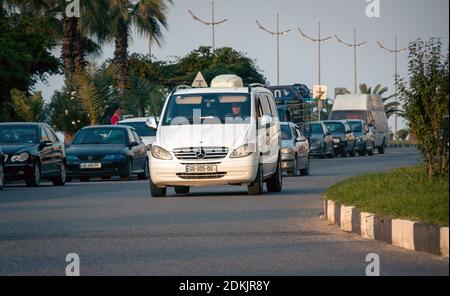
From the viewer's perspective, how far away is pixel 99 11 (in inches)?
2414

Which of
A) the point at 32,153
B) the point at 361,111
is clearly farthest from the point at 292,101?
the point at 32,153

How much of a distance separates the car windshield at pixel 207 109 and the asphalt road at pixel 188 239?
1.44 metres

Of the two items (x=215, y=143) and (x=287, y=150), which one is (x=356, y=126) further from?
(x=215, y=143)

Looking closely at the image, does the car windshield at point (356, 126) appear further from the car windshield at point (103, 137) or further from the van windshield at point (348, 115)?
the car windshield at point (103, 137)

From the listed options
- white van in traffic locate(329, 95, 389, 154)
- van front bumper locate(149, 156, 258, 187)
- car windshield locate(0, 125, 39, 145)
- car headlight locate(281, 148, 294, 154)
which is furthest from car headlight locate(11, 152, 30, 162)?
white van in traffic locate(329, 95, 389, 154)

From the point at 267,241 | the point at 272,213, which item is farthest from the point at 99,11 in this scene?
the point at 267,241

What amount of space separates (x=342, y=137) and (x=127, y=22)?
11081mm

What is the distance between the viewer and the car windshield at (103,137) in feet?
119

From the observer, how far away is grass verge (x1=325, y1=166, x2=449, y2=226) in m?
14.1

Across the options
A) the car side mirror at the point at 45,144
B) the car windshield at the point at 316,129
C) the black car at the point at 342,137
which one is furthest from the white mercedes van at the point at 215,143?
A: the black car at the point at 342,137

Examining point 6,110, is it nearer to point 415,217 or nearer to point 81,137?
point 81,137

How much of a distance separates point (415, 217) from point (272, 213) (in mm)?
5541
